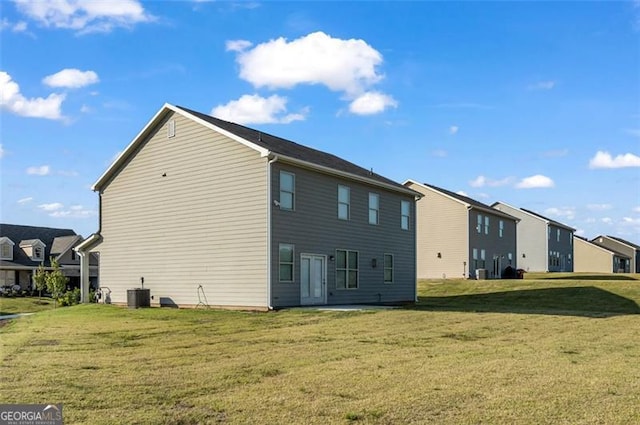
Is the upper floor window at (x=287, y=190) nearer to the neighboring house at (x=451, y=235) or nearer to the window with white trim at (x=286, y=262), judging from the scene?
the window with white trim at (x=286, y=262)

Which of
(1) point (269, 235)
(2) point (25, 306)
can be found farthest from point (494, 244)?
(2) point (25, 306)

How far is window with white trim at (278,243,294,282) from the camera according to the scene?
64.9ft

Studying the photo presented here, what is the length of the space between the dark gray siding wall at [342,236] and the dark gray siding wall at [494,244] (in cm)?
1383

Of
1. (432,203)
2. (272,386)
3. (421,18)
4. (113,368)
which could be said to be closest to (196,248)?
(421,18)

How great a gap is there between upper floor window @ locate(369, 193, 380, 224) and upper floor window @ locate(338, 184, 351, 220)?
1643mm

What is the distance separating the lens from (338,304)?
22.3 meters

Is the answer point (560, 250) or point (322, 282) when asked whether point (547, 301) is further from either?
point (560, 250)

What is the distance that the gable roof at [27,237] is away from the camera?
4753 centimetres

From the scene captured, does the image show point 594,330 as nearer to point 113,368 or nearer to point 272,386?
point 272,386

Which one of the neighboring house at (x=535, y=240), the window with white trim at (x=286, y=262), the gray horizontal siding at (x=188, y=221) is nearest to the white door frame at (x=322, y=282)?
the window with white trim at (x=286, y=262)

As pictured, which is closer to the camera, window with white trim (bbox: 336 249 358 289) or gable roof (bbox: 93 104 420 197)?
gable roof (bbox: 93 104 420 197)

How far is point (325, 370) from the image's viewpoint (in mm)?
8922

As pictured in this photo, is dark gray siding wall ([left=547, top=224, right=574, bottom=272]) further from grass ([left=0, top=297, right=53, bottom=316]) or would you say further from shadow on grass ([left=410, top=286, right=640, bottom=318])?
grass ([left=0, top=297, right=53, bottom=316])

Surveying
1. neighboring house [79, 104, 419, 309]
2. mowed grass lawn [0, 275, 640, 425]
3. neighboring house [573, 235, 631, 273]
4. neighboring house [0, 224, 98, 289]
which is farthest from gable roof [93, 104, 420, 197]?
neighboring house [573, 235, 631, 273]
